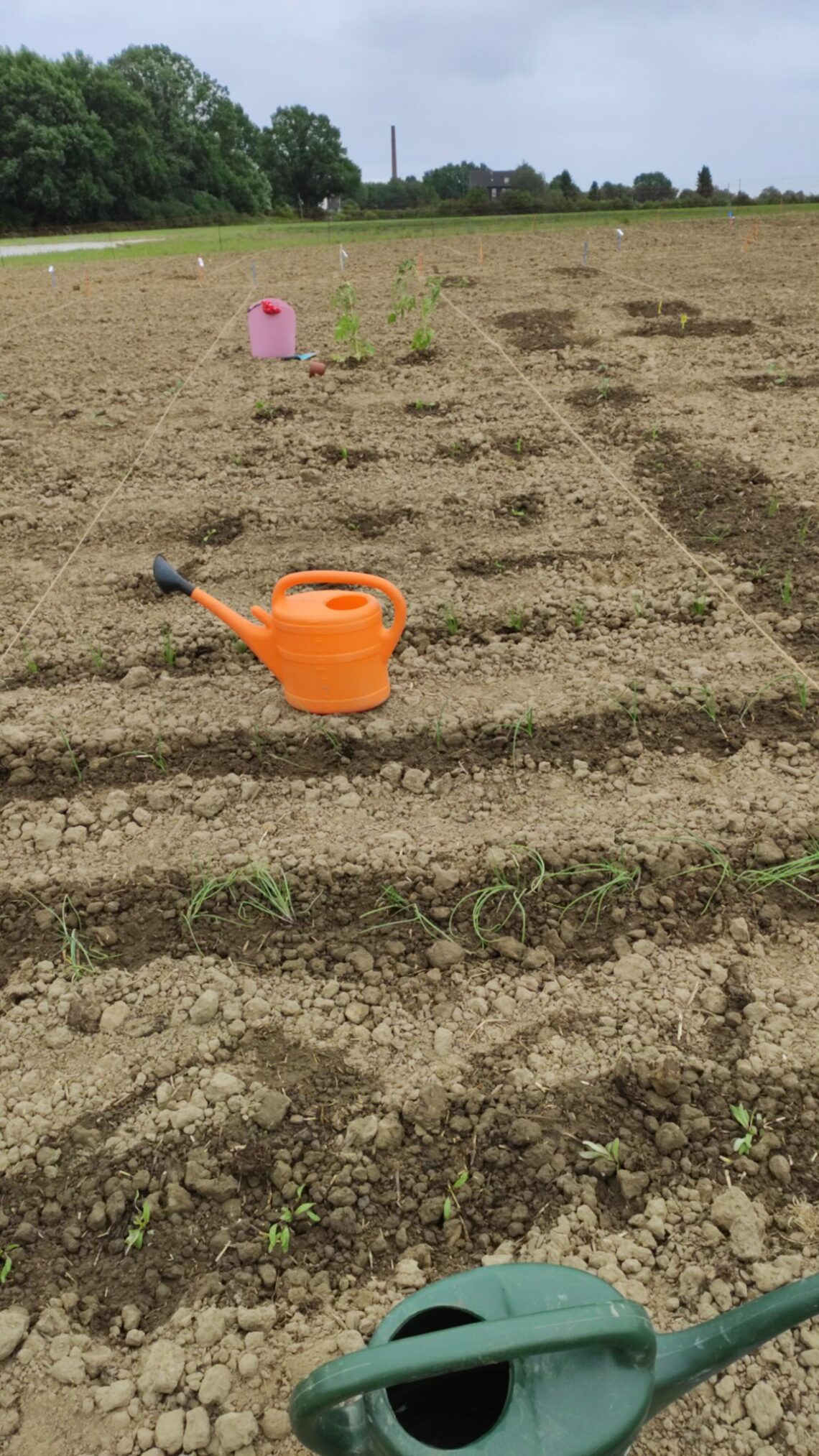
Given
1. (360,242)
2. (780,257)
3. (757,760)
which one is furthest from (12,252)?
(757,760)

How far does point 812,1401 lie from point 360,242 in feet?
56.9

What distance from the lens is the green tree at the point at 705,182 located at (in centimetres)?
2621

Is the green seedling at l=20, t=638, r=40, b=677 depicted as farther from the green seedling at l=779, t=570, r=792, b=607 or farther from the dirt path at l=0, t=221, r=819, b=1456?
the green seedling at l=779, t=570, r=792, b=607

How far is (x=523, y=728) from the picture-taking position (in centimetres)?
255

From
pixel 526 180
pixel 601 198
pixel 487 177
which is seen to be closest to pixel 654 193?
pixel 601 198

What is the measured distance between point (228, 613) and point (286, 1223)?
153 centimetres

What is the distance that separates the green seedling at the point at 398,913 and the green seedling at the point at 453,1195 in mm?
536

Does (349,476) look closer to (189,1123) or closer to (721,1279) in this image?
(189,1123)

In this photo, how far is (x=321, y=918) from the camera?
201 centimetres

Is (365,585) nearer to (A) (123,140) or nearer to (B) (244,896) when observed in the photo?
(B) (244,896)

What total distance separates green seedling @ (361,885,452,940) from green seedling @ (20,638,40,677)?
5.02 feet

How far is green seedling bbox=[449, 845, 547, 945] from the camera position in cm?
197

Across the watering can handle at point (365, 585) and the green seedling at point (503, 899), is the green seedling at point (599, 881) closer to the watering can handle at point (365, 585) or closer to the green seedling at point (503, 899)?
the green seedling at point (503, 899)

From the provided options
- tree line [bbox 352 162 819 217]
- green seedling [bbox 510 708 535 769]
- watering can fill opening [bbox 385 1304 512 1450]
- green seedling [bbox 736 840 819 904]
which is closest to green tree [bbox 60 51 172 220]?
tree line [bbox 352 162 819 217]
